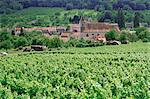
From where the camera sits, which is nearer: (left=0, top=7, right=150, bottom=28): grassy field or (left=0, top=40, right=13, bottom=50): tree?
(left=0, top=40, right=13, bottom=50): tree

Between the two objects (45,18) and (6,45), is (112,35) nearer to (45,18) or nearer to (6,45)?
(6,45)

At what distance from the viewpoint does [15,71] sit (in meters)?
32.6

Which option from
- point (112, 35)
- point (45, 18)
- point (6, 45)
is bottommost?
point (45, 18)

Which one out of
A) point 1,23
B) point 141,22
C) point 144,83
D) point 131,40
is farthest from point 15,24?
point 144,83

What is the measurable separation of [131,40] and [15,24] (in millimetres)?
74582

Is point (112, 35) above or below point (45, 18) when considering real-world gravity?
above

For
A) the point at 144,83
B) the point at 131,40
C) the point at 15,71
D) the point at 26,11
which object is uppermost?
the point at 144,83

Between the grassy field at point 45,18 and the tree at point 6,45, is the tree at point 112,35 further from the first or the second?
the grassy field at point 45,18

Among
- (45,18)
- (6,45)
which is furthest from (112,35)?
(45,18)

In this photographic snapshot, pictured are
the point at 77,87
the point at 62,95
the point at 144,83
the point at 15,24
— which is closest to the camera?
the point at 62,95

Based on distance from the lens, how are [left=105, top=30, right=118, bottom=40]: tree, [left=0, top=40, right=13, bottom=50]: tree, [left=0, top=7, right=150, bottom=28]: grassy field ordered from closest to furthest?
1. [left=0, top=40, right=13, bottom=50]: tree
2. [left=105, top=30, right=118, bottom=40]: tree
3. [left=0, top=7, right=150, bottom=28]: grassy field

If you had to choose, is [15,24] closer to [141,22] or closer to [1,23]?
[1,23]

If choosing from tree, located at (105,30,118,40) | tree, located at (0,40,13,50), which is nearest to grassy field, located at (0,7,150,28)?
tree, located at (105,30,118,40)

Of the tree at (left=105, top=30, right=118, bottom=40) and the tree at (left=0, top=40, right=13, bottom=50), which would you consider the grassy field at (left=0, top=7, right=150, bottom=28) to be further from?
the tree at (left=0, top=40, right=13, bottom=50)
